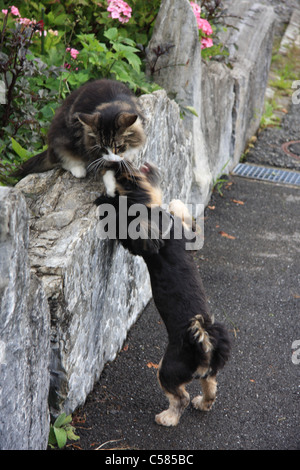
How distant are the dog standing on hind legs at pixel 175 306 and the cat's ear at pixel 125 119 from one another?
0.30 m

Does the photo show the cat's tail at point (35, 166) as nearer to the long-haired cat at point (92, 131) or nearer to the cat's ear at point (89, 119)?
the long-haired cat at point (92, 131)

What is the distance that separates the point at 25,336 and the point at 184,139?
325 centimetres

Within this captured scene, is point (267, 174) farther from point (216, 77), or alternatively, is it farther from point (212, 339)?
point (212, 339)

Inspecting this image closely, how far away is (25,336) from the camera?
2.57 metres

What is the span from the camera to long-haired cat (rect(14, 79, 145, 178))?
3.33 meters

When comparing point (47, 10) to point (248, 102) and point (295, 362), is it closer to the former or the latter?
point (248, 102)

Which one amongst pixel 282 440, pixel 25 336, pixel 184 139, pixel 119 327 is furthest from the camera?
pixel 184 139

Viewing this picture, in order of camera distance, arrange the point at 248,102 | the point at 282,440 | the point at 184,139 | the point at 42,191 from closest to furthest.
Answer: the point at 282,440, the point at 42,191, the point at 184,139, the point at 248,102

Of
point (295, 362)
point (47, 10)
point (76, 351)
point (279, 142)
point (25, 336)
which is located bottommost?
point (279, 142)

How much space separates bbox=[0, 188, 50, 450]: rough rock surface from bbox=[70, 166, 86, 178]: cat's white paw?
1.12m

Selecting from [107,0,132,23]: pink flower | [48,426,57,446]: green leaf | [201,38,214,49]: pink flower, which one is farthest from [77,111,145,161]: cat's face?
[201,38,214,49]: pink flower

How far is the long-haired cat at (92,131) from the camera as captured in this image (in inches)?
131

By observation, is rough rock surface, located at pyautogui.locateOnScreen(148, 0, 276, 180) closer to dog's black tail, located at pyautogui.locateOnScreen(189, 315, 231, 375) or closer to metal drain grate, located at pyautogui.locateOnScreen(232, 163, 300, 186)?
metal drain grate, located at pyautogui.locateOnScreen(232, 163, 300, 186)
